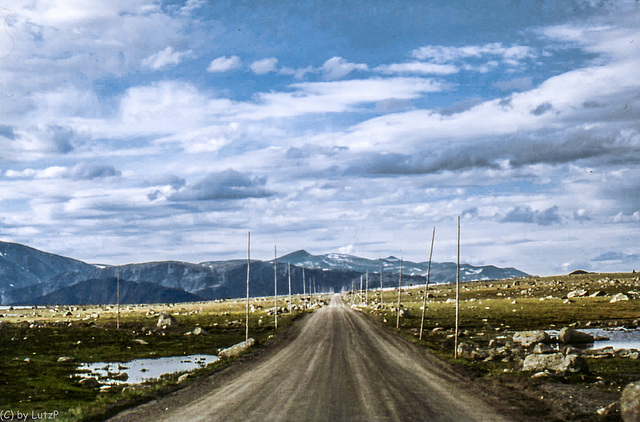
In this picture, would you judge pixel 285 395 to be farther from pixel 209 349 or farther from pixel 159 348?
pixel 159 348

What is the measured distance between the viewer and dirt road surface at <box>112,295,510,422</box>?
23.3 meters

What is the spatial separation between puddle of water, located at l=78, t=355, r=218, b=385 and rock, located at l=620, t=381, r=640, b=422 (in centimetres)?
2927

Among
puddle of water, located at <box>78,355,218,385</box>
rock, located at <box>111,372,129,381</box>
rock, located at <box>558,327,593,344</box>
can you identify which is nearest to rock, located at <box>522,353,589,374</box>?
rock, located at <box>558,327,593,344</box>

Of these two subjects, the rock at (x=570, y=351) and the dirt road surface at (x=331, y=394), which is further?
the rock at (x=570, y=351)

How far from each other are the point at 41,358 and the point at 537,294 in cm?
14632

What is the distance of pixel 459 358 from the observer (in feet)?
142

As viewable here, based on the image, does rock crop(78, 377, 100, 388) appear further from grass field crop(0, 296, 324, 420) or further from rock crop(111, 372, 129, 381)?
rock crop(111, 372, 129, 381)

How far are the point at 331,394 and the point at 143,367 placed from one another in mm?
25853

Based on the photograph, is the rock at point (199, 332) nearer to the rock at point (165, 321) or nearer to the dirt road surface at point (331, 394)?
the rock at point (165, 321)

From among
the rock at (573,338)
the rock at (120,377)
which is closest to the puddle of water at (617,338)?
the rock at (573,338)

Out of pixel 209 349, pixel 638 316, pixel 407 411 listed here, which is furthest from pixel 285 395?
pixel 638 316

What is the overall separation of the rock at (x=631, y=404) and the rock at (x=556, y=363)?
1239 centimetres

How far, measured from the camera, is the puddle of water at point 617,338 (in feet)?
175

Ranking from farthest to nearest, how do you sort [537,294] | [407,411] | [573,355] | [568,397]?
1. [537,294]
2. [573,355]
3. [568,397]
4. [407,411]
